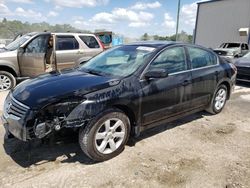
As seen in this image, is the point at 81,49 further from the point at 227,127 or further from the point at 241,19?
the point at 241,19

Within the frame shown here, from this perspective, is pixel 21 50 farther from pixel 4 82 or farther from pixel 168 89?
pixel 168 89

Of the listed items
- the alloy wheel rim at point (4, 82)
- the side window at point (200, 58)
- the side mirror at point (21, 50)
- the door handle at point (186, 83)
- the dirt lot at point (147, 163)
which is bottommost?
the dirt lot at point (147, 163)

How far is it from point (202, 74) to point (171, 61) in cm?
84

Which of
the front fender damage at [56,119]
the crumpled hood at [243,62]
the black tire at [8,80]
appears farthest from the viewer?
the crumpled hood at [243,62]

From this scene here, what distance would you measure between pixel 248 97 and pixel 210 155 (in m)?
4.39

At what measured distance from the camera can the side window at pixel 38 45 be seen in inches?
308

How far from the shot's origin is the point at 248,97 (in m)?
7.46

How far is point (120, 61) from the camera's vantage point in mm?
4289

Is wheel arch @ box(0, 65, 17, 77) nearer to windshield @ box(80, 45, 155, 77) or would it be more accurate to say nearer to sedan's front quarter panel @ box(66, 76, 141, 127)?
windshield @ box(80, 45, 155, 77)

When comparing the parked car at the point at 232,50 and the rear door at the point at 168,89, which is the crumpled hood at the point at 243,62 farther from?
the rear door at the point at 168,89

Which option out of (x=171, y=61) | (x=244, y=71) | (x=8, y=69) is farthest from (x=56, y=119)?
(x=244, y=71)

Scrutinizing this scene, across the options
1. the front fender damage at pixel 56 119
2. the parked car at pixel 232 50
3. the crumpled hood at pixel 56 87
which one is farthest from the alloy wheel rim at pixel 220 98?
the parked car at pixel 232 50

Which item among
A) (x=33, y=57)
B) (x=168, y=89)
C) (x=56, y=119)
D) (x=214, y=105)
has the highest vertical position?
(x=33, y=57)

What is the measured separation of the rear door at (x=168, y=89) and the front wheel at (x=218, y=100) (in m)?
1.08
